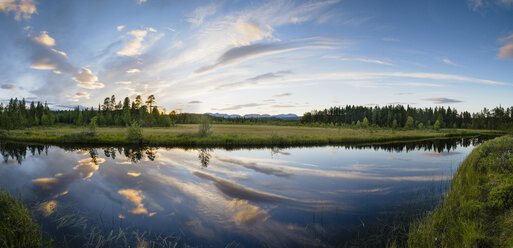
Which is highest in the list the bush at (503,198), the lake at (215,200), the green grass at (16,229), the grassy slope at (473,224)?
the bush at (503,198)

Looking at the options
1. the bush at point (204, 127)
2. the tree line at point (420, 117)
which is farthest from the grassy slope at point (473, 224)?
the tree line at point (420, 117)

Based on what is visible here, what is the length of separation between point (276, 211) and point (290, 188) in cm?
337

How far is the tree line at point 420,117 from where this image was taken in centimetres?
10100

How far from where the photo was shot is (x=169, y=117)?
296 feet

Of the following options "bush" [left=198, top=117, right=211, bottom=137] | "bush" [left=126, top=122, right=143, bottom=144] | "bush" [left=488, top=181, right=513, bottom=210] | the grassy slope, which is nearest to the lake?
the grassy slope

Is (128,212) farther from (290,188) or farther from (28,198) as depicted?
(290,188)

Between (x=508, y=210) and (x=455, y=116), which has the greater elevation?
(x=455, y=116)

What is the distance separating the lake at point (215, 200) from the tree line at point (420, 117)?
85.0 m

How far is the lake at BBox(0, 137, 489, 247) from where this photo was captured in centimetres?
711

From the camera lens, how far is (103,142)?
32.8 meters

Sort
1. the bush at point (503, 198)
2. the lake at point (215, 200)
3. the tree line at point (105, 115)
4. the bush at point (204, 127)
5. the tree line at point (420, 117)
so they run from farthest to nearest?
the tree line at point (420, 117)
the tree line at point (105, 115)
the bush at point (204, 127)
the lake at point (215, 200)
the bush at point (503, 198)

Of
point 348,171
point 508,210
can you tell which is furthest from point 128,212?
point 348,171

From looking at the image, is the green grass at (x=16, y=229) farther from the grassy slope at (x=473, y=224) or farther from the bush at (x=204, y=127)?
the bush at (x=204, y=127)

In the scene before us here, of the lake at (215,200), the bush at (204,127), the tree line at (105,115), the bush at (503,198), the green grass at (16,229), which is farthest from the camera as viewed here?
the tree line at (105,115)
